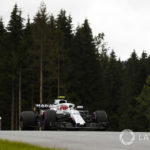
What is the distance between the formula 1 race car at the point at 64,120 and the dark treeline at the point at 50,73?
30.1 metres

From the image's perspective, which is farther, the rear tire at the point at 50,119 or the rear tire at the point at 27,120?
the rear tire at the point at 27,120

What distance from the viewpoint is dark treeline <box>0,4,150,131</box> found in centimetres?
5553

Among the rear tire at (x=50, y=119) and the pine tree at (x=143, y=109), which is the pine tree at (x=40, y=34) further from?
the rear tire at (x=50, y=119)

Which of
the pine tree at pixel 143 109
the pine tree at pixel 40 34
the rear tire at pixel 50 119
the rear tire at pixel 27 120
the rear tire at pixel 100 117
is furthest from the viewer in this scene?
the pine tree at pixel 143 109

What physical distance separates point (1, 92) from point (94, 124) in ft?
128

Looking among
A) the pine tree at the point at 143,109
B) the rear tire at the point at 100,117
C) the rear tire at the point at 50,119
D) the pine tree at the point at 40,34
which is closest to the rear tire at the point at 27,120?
the rear tire at the point at 50,119

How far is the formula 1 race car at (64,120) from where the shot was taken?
21.8 meters

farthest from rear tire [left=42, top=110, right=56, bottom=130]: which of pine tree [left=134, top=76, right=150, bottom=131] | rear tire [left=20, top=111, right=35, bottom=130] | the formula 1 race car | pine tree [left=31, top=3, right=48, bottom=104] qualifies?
pine tree [left=134, top=76, right=150, bottom=131]

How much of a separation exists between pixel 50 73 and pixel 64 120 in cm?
3865

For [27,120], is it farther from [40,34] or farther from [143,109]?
[143,109]

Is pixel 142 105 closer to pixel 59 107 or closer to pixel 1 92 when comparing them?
pixel 1 92

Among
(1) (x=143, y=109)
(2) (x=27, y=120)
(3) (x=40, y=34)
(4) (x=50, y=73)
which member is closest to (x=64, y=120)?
(2) (x=27, y=120)

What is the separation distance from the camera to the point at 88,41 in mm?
65375

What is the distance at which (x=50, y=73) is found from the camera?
61688 millimetres
